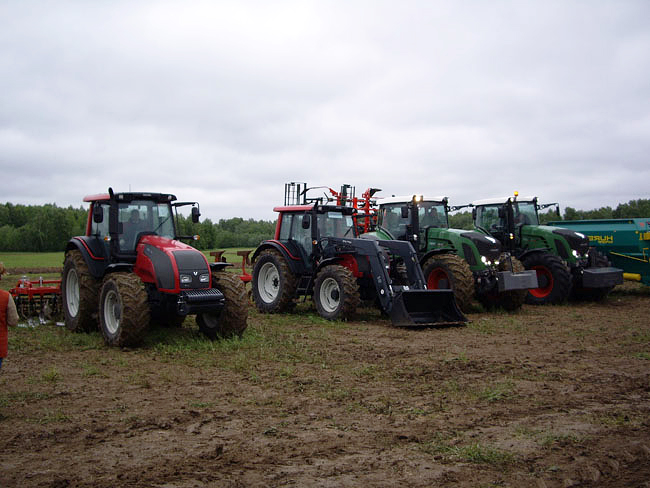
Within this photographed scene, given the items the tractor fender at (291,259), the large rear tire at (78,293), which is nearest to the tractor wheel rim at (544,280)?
the tractor fender at (291,259)

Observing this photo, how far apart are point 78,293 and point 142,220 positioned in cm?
159

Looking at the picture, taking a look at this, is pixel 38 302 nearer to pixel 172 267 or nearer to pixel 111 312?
pixel 111 312

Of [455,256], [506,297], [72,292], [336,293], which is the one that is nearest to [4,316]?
[72,292]

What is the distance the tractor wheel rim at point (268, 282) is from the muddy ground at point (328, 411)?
3.55m

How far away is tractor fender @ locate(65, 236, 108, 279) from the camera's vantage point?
30.1 ft

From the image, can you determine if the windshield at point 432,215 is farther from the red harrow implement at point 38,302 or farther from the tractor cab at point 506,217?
the red harrow implement at point 38,302

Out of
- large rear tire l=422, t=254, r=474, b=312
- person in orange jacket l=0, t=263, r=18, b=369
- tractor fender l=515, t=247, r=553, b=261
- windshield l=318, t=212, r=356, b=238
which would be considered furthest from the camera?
tractor fender l=515, t=247, r=553, b=261

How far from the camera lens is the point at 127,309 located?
26.2 ft

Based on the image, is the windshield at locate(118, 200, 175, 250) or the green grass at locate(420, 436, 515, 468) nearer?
the green grass at locate(420, 436, 515, 468)

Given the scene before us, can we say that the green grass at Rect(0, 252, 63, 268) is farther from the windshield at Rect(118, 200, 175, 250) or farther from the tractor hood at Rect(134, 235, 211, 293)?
the tractor hood at Rect(134, 235, 211, 293)

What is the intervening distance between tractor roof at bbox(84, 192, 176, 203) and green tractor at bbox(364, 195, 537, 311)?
5006 mm

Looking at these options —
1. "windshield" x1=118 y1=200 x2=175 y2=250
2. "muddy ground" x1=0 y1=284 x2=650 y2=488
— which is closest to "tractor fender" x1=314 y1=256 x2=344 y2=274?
"muddy ground" x1=0 y1=284 x2=650 y2=488

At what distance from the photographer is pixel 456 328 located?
33.4 feet

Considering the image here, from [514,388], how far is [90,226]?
23.0ft
